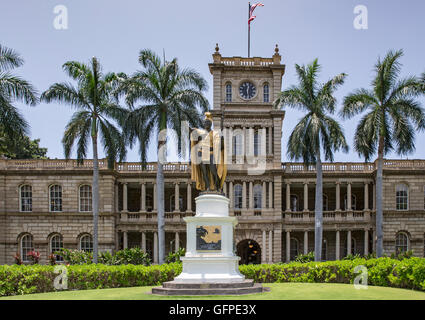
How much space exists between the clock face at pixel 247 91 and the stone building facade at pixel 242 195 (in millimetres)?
81

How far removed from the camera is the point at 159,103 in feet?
101

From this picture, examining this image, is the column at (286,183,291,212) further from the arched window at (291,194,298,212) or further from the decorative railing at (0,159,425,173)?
the arched window at (291,194,298,212)

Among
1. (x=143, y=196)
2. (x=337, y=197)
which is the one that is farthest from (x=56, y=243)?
(x=337, y=197)

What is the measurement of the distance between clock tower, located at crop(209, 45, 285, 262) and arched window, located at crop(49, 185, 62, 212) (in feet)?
42.2

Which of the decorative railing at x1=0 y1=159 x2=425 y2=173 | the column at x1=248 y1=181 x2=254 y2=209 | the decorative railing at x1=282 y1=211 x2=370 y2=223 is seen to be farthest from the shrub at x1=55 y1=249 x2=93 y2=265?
the decorative railing at x1=282 y1=211 x2=370 y2=223

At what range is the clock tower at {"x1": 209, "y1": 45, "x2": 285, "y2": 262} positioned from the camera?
41.7 metres

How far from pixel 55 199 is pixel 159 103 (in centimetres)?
1579

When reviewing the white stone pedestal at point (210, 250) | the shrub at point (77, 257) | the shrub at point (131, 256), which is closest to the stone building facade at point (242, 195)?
the shrub at point (131, 256)

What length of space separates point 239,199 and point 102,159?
11.0m

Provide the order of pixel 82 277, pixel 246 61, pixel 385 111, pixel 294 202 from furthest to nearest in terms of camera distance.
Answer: pixel 294 202, pixel 246 61, pixel 385 111, pixel 82 277

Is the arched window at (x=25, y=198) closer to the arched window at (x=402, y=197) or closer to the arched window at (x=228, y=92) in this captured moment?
the arched window at (x=228, y=92)

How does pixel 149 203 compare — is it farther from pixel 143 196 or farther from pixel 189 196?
pixel 189 196

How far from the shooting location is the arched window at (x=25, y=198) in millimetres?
41906
